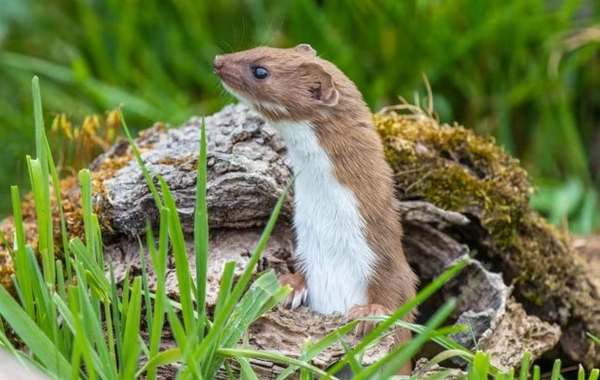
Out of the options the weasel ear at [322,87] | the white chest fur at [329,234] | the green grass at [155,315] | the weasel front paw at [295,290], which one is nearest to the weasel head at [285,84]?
the weasel ear at [322,87]

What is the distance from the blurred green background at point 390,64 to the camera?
6113 mm

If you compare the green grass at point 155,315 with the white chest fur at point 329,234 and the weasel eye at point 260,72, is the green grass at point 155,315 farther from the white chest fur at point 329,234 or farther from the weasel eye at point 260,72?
the weasel eye at point 260,72

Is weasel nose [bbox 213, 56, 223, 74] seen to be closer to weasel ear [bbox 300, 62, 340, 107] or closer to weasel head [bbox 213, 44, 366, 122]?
weasel head [bbox 213, 44, 366, 122]

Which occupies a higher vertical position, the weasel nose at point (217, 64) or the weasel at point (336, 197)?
the weasel nose at point (217, 64)

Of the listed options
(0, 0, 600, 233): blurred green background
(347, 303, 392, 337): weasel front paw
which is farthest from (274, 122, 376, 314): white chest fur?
(0, 0, 600, 233): blurred green background

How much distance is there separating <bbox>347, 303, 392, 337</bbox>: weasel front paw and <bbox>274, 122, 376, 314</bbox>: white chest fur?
0.34ft

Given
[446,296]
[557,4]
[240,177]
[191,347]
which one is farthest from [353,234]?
[557,4]

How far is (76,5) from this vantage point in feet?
23.6

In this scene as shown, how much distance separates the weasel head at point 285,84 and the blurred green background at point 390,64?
2167 mm

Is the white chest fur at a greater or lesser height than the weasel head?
lesser

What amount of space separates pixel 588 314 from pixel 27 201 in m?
2.28

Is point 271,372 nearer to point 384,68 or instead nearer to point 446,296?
point 446,296

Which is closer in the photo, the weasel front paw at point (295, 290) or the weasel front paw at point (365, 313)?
the weasel front paw at point (365, 313)

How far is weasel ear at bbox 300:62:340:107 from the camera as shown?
3.55 m
